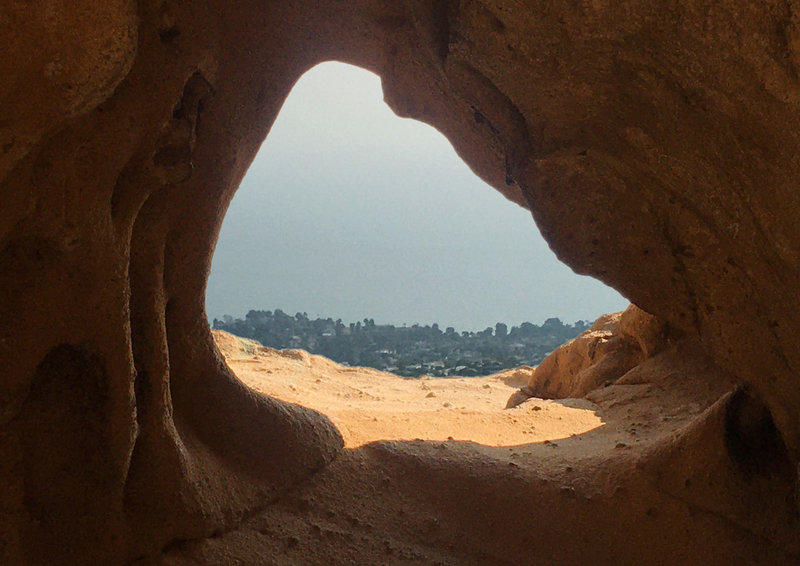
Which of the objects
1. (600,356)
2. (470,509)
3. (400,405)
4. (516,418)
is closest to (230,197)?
(470,509)

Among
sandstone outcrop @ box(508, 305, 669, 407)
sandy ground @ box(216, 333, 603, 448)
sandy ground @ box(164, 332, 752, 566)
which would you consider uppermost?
sandstone outcrop @ box(508, 305, 669, 407)

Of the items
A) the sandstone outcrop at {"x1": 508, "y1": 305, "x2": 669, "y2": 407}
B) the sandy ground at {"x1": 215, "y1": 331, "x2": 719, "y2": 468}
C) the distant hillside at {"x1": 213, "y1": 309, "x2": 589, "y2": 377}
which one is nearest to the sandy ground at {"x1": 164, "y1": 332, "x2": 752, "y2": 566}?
the sandy ground at {"x1": 215, "y1": 331, "x2": 719, "y2": 468}

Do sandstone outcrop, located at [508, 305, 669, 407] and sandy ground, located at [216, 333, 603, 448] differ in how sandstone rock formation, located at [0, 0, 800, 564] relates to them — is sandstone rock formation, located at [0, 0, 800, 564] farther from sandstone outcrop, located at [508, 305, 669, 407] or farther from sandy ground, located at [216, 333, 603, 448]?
sandstone outcrop, located at [508, 305, 669, 407]

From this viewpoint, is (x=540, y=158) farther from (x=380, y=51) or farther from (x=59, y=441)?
(x=59, y=441)

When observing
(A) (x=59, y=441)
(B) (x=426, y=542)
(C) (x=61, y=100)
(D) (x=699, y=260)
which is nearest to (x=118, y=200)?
(C) (x=61, y=100)

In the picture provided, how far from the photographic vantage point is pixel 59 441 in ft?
6.64

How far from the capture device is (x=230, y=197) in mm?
2922

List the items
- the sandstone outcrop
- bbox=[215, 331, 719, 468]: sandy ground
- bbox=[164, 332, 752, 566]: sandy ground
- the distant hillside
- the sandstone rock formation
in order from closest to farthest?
the sandstone rock formation, bbox=[164, 332, 752, 566]: sandy ground, bbox=[215, 331, 719, 468]: sandy ground, the sandstone outcrop, the distant hillside

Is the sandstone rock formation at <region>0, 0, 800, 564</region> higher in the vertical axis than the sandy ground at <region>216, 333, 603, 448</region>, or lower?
higher

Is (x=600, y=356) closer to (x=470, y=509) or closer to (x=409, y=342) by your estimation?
(x=470, y=509)

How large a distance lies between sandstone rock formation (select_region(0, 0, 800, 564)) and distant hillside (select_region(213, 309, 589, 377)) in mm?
6969

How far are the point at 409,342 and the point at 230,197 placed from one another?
468 inches

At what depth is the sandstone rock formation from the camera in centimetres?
164

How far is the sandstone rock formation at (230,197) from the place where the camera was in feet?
5.37
